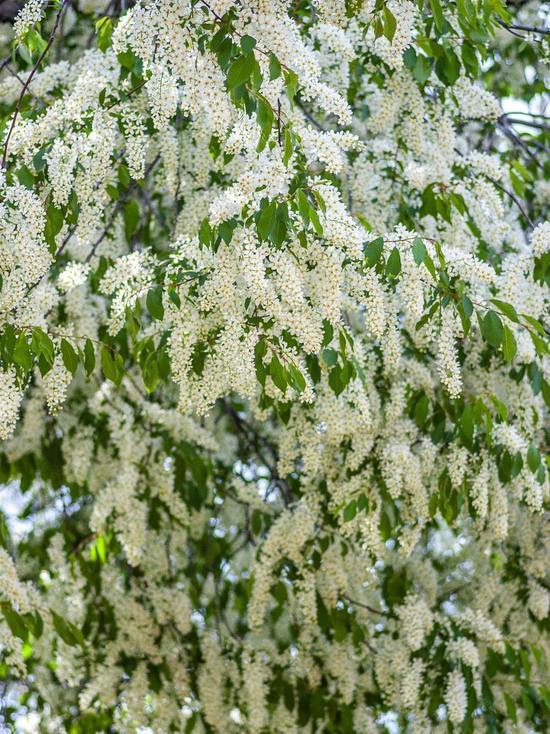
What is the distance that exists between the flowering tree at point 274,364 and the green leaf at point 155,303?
43mm

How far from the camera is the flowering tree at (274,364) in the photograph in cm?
339

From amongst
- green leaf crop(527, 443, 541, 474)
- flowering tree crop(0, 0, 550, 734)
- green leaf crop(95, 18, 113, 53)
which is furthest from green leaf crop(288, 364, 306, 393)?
green leaf crop(95, 18, 113, 53)

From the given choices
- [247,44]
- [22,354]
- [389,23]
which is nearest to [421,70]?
[389,23]

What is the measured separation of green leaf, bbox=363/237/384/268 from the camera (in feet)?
11.4

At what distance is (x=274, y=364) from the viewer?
3.34 metres

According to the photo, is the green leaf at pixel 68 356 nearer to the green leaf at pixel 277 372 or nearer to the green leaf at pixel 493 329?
the green leaf at pixel 277 372

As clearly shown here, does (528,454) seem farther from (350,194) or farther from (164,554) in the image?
(164,554)

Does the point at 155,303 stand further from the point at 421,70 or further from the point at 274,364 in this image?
Answer: the point at 421,70

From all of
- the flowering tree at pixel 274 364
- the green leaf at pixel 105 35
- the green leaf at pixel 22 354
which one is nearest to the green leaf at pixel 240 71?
the flowering tree at pixel 274 364

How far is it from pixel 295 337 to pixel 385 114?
5.35ft

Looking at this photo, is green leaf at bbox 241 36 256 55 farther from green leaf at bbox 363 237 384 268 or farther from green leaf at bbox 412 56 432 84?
green leaf at bbox 412 56 432 84

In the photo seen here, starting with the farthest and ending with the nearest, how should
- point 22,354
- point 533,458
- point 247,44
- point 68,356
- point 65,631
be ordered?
point 65,631 → point 533,458 → point 68,356 → point 22,354 → point 247,44

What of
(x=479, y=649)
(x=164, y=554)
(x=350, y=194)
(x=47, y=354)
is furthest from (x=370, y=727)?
(x=47, y=354)

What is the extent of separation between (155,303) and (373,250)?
2.32 ft
